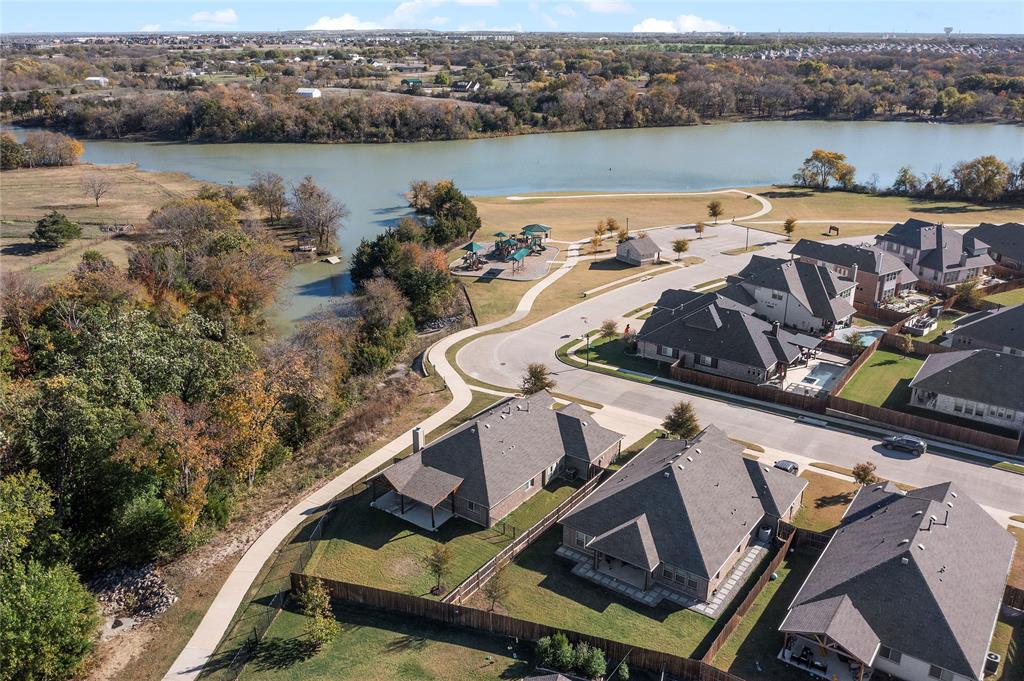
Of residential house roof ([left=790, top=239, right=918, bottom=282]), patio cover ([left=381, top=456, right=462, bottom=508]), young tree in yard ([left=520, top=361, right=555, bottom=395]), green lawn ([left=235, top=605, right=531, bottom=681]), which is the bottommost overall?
green lawn ([left=235, top=605, right=531, bottom=681])

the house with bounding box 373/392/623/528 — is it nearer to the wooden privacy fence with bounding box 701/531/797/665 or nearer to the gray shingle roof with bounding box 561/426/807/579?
the gray shingle roof with bounding box 561/426/807/579

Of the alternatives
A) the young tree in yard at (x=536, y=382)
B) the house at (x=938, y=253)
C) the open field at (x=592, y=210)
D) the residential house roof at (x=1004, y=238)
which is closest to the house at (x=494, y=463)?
the young tree in yard at (x=536, y=382)

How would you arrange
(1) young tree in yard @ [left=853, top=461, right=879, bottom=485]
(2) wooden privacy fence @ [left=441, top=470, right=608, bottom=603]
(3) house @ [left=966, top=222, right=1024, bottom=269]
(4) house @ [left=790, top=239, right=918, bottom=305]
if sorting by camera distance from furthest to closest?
(3) house @ [left=966, top=222, right=1024, bottom=269] < (4) house @ [left=790, top=239, right=918, bottom=305] < (1) young tree in yard @ [left=853, top=461, right=879, bottom=485] < (2) wooden privacy fence @ [left=441, top=470, right=608, bottom=603]

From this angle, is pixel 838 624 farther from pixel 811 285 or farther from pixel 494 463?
pixel 811 285

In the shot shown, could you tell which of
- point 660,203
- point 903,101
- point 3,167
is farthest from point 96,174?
point 903,101

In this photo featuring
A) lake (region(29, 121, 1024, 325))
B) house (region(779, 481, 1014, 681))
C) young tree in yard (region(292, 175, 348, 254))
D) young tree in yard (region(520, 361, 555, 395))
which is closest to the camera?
house (region(779, 481, 1014, 681))

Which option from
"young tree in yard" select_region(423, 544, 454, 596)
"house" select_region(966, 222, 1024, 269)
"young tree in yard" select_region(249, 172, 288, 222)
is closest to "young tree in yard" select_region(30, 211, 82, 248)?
"young tree in yard" select_region(249, 172, 288, 222)

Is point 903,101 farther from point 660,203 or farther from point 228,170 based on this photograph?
point 228,170

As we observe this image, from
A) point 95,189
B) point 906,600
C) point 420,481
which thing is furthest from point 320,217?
point 906,600
